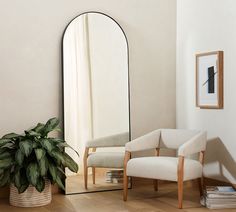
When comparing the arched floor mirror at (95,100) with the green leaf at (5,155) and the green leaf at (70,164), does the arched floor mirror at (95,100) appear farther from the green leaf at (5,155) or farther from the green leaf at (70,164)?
the green leaf at (5,155)

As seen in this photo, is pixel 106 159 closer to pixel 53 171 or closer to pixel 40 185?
pixel 53 171

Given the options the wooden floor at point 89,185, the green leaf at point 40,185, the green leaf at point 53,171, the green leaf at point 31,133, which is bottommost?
the wooden floor at point 89,185

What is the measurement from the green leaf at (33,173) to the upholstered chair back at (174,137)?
1.43m

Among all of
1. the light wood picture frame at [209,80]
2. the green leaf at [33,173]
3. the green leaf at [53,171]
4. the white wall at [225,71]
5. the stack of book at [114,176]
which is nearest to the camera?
the green leaf at [33,173]

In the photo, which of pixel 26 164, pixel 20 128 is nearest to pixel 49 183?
pixel 26 164

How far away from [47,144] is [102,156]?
817mm

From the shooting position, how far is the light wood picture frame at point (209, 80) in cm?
494

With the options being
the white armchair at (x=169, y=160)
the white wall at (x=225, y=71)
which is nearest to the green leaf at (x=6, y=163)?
the white armchair at (x=169, y=160)

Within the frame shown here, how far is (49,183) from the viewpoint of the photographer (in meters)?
4.66

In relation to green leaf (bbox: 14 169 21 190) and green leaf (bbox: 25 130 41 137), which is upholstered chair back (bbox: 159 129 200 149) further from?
green leaf (bbox: 14 169 21 190)

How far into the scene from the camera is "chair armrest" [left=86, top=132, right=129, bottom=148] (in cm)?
512

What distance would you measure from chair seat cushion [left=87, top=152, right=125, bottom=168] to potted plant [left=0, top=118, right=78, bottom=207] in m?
0.41

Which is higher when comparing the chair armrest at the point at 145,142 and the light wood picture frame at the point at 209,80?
the light wood picture frame at the point at 209,80

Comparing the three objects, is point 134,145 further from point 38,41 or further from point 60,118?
point 38,41
